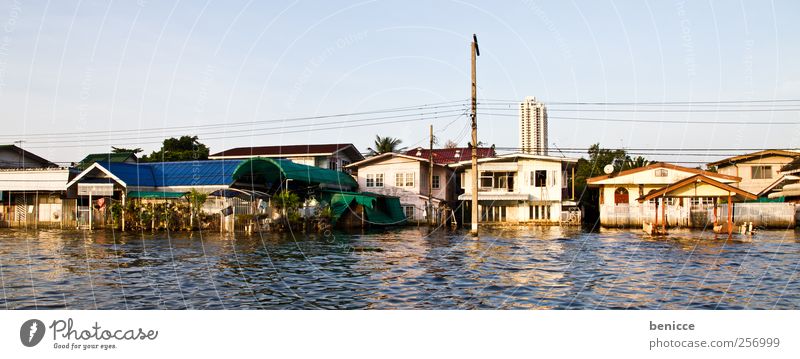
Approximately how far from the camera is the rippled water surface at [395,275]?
1280 centimetres

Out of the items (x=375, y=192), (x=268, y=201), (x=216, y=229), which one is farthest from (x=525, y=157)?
(x=216, y=229)

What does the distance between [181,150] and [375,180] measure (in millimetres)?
26746

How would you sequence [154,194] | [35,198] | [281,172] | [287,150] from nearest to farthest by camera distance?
[154,194]
[281,172]
[35,198]
[287,150]

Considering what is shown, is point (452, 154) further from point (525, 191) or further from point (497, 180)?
point (525, 191)

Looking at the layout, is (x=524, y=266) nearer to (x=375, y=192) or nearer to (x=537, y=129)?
(x=537, y=129)

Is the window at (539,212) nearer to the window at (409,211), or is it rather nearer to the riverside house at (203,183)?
the window at (409,211)

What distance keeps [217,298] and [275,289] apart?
1.59m

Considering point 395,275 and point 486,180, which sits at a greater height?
point 486,180

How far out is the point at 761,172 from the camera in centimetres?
5019

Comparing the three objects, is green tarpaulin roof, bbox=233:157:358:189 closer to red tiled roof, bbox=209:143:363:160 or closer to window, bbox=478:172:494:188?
red tiled roof, bbox=209:143:363:160

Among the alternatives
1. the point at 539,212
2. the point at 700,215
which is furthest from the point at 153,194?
the point at 700,215

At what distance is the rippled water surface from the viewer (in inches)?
504

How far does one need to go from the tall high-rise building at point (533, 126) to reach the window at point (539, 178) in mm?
1479
